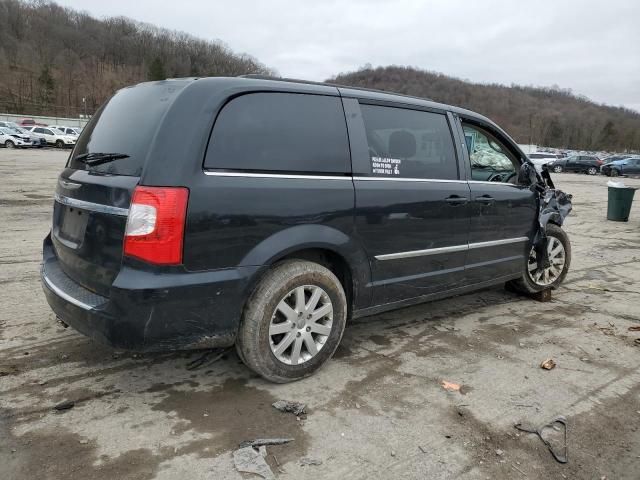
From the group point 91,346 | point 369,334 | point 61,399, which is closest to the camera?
point 61,399

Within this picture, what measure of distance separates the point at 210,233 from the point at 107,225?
568 mm

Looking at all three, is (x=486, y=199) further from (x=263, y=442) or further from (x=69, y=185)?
(x=69, y=185)

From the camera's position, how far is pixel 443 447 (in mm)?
2713

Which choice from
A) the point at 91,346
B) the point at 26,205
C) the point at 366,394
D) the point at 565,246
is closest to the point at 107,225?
the point at 91,346

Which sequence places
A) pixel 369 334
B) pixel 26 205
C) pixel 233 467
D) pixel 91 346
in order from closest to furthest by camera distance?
pixel 233 467 < pixel 91 346 < pixel 369 334 < pixel 26 205

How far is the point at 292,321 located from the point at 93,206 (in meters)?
1.35

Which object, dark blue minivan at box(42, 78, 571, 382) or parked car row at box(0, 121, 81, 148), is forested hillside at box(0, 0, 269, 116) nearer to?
parked car row at box(0, 121, 81, 148)

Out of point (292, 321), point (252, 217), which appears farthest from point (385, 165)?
point (292, 321)

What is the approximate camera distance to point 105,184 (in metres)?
2.86

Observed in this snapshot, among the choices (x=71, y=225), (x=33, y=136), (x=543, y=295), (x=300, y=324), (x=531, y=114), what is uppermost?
(x=531, y=114)

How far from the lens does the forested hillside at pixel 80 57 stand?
276ft

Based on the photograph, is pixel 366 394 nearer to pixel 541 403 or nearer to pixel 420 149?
pixel 541 403

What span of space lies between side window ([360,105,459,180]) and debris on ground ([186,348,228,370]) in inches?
65.7

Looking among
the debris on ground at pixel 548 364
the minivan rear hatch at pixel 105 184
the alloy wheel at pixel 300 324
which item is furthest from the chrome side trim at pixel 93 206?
the debris on ground at pixel 548 364
